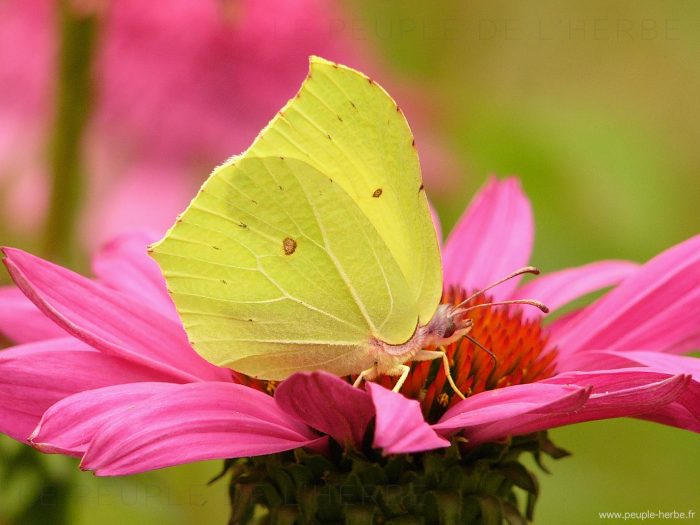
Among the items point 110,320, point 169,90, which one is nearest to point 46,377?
point 110,320

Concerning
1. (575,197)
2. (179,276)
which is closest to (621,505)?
(575,197)

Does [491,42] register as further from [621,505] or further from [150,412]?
[150,412]

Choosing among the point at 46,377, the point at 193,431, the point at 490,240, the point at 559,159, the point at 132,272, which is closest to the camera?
the point at 193,431

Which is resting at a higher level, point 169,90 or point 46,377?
point 169,90

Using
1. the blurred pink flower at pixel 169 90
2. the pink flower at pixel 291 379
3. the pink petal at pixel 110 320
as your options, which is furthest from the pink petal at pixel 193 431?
the blurred pink flower at pixel 169 90

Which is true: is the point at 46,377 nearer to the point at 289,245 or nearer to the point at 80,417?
the point at 80,417

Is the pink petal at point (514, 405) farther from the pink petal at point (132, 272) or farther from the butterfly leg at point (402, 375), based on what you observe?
the pink petal at point (132, 272)

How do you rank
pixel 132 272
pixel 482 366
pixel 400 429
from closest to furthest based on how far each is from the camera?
pixel 400 429, pixel 482 366, pixel 132 272
